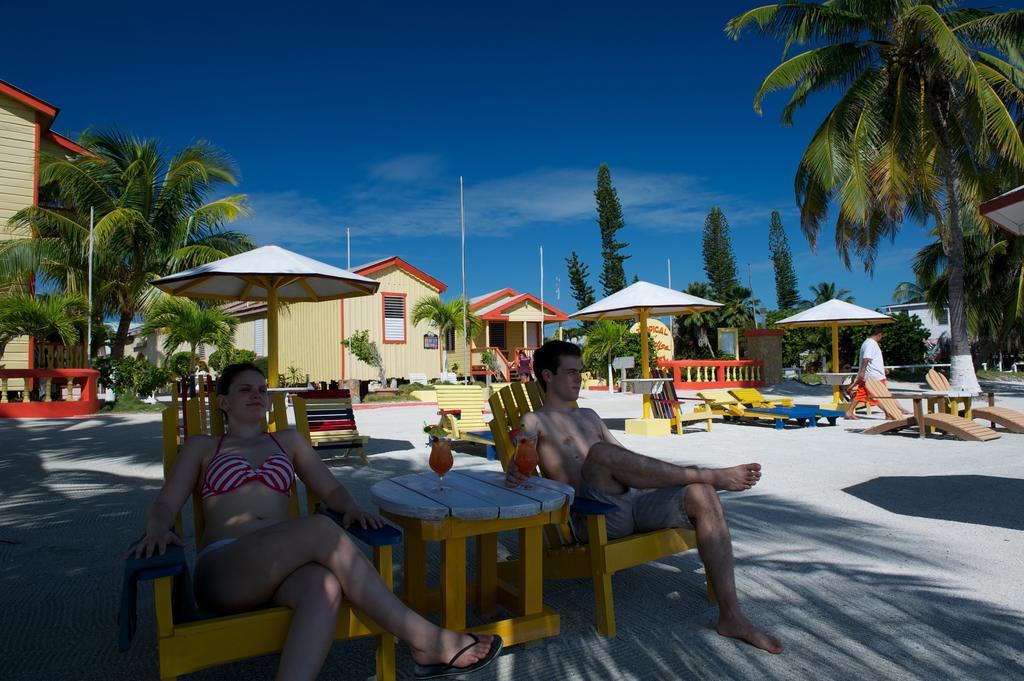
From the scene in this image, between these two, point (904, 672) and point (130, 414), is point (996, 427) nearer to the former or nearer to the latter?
point (904, 672)

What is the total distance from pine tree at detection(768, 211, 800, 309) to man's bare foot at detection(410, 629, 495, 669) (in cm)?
5862

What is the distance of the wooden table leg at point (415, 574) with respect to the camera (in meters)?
2.75

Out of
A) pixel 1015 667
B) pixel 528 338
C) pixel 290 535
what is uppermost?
pixel 528 338

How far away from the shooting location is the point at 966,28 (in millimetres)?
14312

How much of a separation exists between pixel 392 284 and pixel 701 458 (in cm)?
1851

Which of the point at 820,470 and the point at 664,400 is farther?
the point at 664,400

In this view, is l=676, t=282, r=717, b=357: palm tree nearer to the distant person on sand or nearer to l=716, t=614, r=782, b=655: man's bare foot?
the distant person on sand

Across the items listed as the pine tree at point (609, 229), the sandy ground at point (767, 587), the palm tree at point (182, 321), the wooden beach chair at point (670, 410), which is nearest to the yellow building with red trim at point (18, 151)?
the palm tree at point (182, 321)

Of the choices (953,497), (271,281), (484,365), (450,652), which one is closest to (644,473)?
(450,652)

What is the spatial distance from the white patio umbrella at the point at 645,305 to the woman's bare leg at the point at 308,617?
8.32m

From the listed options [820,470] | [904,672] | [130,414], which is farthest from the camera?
[130,414]

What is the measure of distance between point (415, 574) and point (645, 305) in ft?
25.3

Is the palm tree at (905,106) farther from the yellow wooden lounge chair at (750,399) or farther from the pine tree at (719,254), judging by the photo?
the pine tree at (719,254)

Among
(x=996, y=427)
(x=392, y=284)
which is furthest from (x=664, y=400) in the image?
(x=392, y=284)
